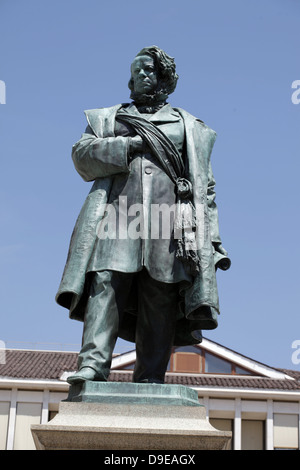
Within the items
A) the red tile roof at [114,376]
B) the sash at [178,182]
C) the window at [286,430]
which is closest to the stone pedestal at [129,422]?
the sash at [178,182]

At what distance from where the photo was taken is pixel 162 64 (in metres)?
7.82

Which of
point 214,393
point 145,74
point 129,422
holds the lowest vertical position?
point 129,422

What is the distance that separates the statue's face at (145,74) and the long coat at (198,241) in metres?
0.28

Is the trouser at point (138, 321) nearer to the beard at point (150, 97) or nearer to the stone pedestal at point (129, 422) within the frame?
the stone pedestal at point (129, 422)

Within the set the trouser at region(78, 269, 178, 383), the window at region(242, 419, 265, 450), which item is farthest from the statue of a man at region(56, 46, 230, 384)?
the window at region(242, 419, 265, 450)

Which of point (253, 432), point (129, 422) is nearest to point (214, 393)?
point (253, 432)

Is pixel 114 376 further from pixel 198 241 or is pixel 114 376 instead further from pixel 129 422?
pixel 129 422

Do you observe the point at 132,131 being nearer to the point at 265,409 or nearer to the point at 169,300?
the point at 169,300

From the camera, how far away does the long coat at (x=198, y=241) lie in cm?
705

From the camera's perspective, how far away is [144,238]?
23.7 ft

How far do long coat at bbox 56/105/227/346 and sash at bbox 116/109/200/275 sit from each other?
0.07 metres

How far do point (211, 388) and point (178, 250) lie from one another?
29.4 metres

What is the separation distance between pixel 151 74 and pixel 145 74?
0.06 m

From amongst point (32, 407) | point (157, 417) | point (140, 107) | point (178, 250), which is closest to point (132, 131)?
point (140, 107)
